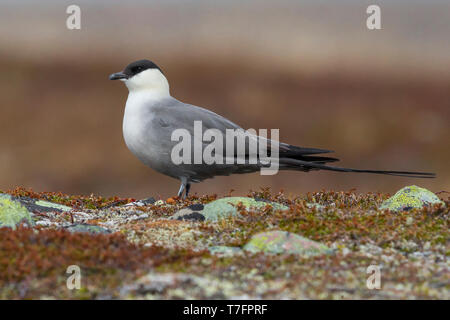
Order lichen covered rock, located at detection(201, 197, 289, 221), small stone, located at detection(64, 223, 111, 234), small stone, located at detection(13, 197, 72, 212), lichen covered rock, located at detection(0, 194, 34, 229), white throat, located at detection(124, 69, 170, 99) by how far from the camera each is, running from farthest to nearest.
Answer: white throat, located at detection(124, 69, 170, 99)
small stone, located at detection(13, 197, 72, 212)
lichen covered rock, located at detection(201, 197, 289, 221)
lichen covered rock, located at detection(0, 194, 34, 229)
small stone, located at detection(64, 223, 111, 234)

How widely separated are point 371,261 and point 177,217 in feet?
6.82

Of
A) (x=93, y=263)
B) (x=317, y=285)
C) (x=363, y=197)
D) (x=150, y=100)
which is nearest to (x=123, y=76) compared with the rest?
(x=150, y=100)

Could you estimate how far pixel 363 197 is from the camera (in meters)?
6.91

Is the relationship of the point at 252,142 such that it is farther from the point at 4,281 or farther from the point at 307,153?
the point at 4,281

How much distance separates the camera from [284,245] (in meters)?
4.45

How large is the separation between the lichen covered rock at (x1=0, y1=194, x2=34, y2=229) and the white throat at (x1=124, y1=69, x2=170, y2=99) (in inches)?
104

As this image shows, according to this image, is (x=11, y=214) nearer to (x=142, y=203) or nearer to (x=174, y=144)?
(x=142, y=203)

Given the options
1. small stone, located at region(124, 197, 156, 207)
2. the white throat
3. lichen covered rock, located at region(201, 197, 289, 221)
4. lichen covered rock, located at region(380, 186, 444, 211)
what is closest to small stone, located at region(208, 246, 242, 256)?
lichen covered rock, located at region(201, 197, 289, 221)

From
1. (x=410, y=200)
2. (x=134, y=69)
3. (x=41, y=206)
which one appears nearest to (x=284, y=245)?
(x=410, y=200)

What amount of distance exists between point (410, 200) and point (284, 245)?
2.31m

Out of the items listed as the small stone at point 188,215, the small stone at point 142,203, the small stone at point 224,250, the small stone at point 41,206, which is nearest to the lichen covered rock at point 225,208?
the small stone at point 188,215

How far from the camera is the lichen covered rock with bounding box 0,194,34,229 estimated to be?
507 centimetres

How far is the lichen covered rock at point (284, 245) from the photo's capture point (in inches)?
174

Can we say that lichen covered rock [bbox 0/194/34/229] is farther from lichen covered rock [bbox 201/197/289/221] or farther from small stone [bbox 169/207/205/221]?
lichen covered rock [bbox 201/197/289/221]
